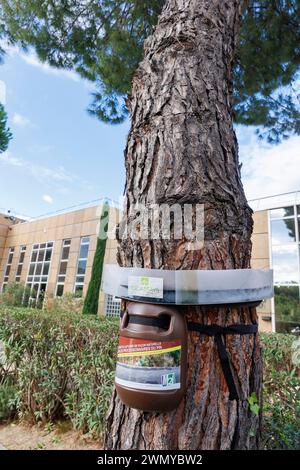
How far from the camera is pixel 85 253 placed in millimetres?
14398

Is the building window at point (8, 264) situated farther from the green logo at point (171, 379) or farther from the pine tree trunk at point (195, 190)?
the green logo at point (171, 379)

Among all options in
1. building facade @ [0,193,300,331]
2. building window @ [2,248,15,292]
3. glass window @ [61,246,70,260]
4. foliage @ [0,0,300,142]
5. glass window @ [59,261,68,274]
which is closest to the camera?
foliage @ [0,0,300,142]

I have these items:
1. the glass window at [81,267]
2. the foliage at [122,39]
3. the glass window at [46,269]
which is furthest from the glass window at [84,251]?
the foliage at [122,39]

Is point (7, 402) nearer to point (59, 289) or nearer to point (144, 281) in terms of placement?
point (144, 281)

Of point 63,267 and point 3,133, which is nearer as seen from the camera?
point 3,133

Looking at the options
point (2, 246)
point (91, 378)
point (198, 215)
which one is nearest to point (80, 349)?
point (91, 378)

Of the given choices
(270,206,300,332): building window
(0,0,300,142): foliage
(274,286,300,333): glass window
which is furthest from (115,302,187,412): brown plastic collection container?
(270,206,300,332): building window

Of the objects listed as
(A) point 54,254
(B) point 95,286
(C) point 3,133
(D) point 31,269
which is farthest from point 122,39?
(D) point 31,269

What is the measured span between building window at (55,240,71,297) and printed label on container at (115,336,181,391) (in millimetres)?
14952

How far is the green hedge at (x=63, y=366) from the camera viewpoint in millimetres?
2457

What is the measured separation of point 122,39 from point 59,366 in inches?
170

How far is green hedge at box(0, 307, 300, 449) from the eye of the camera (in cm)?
246

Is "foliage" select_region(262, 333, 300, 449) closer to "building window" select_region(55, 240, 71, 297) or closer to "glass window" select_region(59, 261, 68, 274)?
"building window" select_region(55, 240, 71, 297)

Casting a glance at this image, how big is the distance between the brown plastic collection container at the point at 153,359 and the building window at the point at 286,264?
28.4 feet
